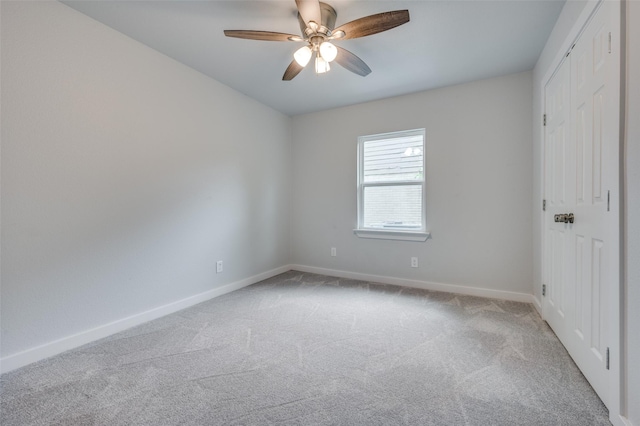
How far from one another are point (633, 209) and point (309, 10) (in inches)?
75.1

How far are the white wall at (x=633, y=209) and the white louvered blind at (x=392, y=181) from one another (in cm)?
222

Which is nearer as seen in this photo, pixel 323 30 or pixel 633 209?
pixel 633 209

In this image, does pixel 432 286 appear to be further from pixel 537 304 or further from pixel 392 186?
pixel 392 186

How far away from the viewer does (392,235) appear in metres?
3.52

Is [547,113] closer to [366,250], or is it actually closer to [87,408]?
[366,250]

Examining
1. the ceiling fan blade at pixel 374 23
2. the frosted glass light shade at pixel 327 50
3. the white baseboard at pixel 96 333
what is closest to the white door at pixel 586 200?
the ceiling fan blade at pixel 374 23

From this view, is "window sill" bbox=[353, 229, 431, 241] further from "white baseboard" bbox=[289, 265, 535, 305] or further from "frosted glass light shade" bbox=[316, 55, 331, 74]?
"frosted glass light shade" bbox=[316, 55, 331, 74]

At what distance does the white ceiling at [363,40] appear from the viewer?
194 centimetres

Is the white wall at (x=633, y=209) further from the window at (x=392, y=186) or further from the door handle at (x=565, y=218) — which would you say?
the window at (x=392, y=186)

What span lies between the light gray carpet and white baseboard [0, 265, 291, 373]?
7cm

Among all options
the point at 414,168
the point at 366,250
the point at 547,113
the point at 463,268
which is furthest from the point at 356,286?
the point at 547,113

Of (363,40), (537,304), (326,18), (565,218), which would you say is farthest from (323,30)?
(537,304)

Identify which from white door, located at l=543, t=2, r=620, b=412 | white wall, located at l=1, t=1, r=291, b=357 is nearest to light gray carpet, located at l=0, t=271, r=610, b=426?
white door, located at l=543, t=2, r=620, b=412

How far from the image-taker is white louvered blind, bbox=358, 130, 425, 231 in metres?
3.45
